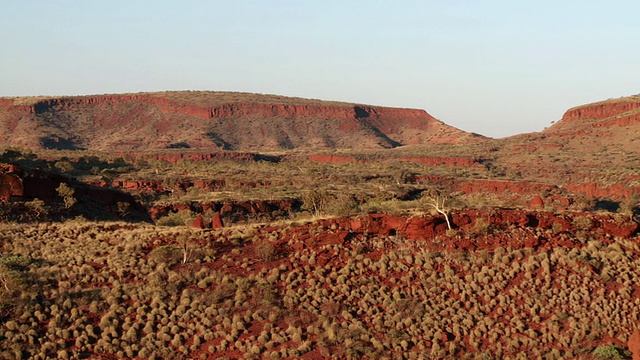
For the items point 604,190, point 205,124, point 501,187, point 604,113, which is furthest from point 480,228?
point 205,124

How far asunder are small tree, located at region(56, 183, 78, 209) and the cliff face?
10747 cm

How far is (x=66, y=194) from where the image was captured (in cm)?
4116

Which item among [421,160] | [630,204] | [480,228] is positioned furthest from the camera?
[421,160]

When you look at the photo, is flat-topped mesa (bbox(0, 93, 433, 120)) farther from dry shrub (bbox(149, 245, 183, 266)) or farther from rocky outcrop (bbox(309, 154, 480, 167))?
dry shrub (bbox(149, 245, 183, 266))

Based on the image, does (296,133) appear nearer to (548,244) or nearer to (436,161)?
(436,161)

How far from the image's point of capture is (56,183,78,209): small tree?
39875mm

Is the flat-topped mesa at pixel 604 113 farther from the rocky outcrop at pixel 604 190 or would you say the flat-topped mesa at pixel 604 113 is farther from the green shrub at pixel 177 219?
the green shrub at pixel 177 219

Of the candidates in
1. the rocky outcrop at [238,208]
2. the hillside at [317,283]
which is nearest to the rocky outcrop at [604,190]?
the rocky outcrop at [238,208]

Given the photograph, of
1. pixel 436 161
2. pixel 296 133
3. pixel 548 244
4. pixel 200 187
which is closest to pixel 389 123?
pixel 296 133

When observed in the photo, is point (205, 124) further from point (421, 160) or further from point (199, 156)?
point (421, 160)

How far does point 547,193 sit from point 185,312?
49.8m

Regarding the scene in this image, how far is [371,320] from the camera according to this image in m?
25.7

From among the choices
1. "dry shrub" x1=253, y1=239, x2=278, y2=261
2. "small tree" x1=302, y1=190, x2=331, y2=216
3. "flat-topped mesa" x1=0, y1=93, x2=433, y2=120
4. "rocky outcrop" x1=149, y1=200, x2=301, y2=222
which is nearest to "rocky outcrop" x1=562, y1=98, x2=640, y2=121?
"flat-topped mesa" x1=0, y1=93, x2=433, y2=120

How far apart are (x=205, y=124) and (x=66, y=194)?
126325 mm
